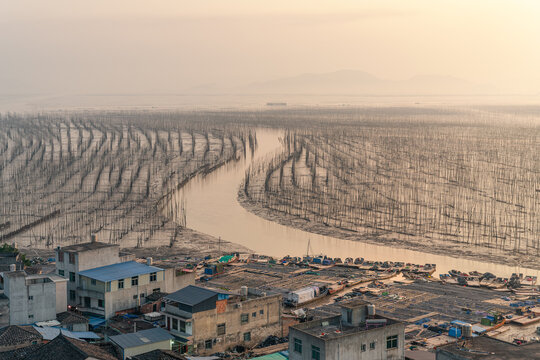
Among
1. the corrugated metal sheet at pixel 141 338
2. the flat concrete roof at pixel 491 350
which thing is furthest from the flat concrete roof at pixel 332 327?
the corrugated metal sheet at pixel 141 338

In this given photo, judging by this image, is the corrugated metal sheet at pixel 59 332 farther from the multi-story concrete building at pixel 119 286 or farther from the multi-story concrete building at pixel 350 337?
the multi-story concrete building at pixel 350 337

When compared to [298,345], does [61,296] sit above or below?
below

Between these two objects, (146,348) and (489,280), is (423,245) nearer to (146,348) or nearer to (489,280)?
(489,280)

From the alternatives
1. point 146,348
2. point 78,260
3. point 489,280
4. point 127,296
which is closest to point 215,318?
point 146,348

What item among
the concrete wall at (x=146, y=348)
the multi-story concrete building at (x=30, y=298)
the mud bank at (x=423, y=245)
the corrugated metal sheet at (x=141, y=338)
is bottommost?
the mud bank at (x=423, y=245)

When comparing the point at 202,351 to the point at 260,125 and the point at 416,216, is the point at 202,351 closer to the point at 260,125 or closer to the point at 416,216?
the point at 416,216

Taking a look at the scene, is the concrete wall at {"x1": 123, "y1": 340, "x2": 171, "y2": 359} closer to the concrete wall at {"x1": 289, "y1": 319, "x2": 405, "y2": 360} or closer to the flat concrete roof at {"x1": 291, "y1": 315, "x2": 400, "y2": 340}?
the concrete wall at {"x1": 289, "y1": 319, "x2": 405, "y2": 360}
